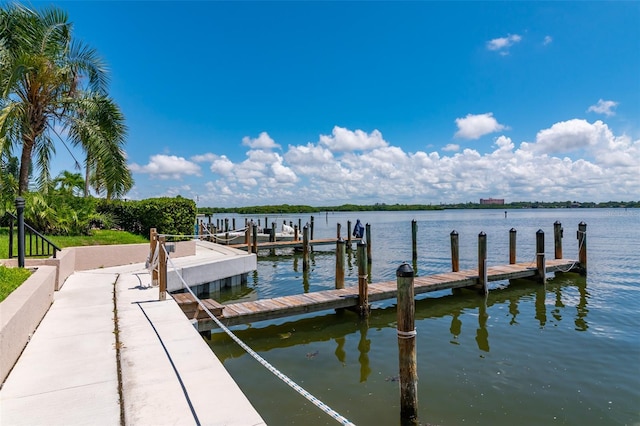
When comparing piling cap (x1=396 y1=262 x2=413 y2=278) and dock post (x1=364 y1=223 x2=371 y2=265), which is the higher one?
piling cap (x1=396 y1=262 x2=413 y2=278)

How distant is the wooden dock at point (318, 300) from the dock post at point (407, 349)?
4173mm

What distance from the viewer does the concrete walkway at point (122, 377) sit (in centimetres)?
351

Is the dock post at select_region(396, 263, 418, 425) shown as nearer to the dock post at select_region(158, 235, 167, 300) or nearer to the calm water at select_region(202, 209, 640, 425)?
the calm water at select_region(202, 209, 640, 425)

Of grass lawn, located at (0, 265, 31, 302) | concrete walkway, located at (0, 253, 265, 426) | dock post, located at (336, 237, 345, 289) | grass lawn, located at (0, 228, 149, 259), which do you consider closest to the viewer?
concrete walkway, located at (0, 253, 265, 426)

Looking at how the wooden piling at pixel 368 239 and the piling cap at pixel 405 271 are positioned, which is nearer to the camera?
the piling cap at pixel 405 271

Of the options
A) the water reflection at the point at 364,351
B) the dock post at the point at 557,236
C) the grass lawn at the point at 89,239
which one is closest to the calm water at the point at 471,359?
the water reflection at the point at 364,351

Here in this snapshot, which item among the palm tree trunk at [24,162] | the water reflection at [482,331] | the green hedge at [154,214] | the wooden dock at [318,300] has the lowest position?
the water reflection at [482,331]

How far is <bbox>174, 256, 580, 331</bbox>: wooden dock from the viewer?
27.4 feet

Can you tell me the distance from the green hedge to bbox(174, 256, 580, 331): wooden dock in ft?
27.8

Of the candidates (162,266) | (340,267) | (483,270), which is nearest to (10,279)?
(162,266)

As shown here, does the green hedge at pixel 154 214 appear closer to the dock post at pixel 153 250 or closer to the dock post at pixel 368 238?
the dock post at pixel 153 250

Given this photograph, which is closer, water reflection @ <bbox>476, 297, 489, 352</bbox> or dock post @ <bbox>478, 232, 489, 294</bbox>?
water reflection @ <bbox>476, 297, 489, 352</bbox>

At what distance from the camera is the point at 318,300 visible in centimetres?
994

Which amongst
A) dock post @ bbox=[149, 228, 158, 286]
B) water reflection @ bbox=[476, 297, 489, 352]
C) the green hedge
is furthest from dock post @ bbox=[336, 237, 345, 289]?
the green hedge
